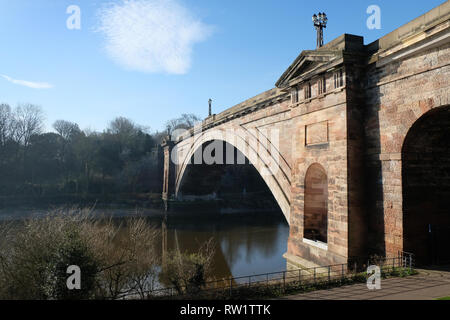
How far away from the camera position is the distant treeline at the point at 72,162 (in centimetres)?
3353

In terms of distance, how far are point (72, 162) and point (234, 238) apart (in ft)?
90.2

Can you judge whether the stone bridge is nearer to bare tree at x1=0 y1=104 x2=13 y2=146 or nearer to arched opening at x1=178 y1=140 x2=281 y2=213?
arched opening at x1=178 y1=140 x2=281 y2=213

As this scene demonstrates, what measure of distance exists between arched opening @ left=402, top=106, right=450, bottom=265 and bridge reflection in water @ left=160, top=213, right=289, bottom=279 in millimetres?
6983

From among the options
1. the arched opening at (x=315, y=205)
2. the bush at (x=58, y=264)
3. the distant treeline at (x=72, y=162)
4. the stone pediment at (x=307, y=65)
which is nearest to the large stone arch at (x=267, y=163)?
the arched opening at (x=315, y=205)

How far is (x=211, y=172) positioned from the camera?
3077 cm

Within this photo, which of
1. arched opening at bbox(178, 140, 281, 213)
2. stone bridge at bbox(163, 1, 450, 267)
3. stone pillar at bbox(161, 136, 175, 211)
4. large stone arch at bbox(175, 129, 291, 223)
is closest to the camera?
Result: stone bridge at bbox(163, 1, 450, 267)

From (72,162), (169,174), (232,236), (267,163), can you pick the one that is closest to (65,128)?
(72,162)

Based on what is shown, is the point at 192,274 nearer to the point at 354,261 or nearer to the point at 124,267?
the point at 124,267

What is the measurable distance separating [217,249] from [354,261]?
421 inches

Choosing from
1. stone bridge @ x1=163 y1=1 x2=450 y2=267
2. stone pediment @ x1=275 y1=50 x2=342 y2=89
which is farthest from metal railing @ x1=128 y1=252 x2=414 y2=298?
stone pediment @ x1=275 y1=50 x2=342 y2=89

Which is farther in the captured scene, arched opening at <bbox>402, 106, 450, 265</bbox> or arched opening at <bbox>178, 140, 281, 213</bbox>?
arched opening at <bbox>178, 140, 281, 213</bbox>

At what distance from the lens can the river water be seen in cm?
1395

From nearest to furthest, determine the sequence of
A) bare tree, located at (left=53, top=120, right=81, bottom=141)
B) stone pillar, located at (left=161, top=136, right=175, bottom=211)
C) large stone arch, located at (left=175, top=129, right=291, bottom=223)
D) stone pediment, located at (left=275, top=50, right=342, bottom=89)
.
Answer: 1. stone pediment, located at (left=275, top=50, right=342, bottom=89)
2. large stone arch, located at (left=175, top=129, right=291, bottom=223)
3. stone pillar, located at (left=161, top=136, right=175, bottom=211)
4. bare tree, located at (left=53, top=120, right=81, bottom=141)

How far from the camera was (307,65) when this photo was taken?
918 centimetres
